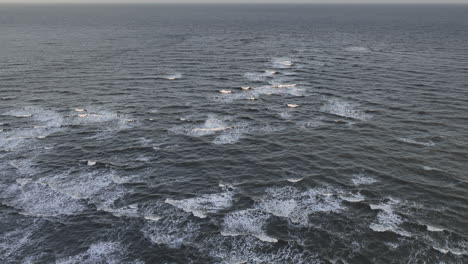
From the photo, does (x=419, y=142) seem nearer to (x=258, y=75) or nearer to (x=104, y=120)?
(x=258, y=75)

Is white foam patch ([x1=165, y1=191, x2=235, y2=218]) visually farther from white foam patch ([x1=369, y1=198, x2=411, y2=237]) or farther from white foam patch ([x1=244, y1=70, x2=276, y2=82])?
white foam patch ([x1=244, y1=70, x2=276, y2=82])

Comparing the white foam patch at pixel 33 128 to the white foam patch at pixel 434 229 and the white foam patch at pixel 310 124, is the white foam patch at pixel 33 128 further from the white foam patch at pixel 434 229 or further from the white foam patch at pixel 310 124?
the white foam patch at pixel 434 229

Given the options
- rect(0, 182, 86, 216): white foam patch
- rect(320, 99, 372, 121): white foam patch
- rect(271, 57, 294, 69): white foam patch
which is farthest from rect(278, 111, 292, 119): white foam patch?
A: rect(271, 57, 294, 69): white foam patch

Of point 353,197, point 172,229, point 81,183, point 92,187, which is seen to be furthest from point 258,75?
point 172,229

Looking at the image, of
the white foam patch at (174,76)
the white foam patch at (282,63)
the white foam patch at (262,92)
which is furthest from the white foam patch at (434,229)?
the white foam patch at (282,63)

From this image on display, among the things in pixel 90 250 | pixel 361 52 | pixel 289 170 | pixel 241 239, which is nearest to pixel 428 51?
pixel 361 52

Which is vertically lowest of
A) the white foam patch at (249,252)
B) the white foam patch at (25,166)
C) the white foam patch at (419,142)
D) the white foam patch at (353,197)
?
the white foam patch at (249,252)

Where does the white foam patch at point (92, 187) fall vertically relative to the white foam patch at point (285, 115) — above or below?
below
